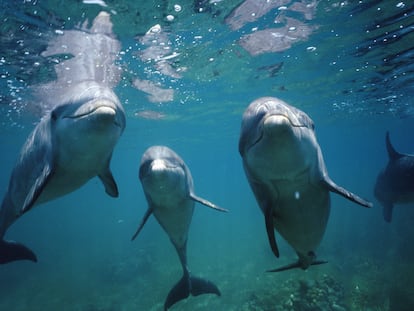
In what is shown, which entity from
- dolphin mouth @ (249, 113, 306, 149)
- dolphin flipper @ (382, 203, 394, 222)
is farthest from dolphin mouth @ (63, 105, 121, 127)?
dolphin flipper @ (382, 203, 394, 222)

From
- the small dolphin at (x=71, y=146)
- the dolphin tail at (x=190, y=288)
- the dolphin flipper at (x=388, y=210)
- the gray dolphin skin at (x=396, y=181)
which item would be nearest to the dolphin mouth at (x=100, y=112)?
the small dolphin at (x=71, y=146)

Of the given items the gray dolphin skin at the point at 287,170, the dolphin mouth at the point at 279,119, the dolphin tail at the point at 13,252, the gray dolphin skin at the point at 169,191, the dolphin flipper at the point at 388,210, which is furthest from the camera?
the dolphin flipper at the point at 388,210

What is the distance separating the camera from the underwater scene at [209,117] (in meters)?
3.55

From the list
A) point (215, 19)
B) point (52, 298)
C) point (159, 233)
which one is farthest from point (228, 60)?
point (159, 233)

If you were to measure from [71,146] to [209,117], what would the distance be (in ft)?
86.8

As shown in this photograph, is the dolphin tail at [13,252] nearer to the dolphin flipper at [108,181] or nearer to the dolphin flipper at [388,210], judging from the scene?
the dolphin flipper at [108,181]

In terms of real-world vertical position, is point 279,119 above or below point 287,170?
above

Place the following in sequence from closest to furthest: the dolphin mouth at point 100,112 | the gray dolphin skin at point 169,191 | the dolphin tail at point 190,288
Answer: the dolphin mouth at point 100,112 < the gray dolphin skin at point 169,191 < the dolphin tail at point 190,288

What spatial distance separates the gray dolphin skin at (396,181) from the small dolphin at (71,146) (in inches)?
350

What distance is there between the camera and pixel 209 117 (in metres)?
29.8

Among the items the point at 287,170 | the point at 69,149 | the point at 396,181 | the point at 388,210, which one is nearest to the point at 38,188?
the point at 69,149

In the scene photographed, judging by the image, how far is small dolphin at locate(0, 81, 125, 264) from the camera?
3.43 metres

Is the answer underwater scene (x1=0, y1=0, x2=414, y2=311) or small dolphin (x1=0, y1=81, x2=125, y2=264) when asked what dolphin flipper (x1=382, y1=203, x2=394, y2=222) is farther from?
small dolphin (x1=0, y1=81, x2=125, y2=264)

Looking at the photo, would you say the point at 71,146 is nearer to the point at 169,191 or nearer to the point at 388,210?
the point at 169,191
